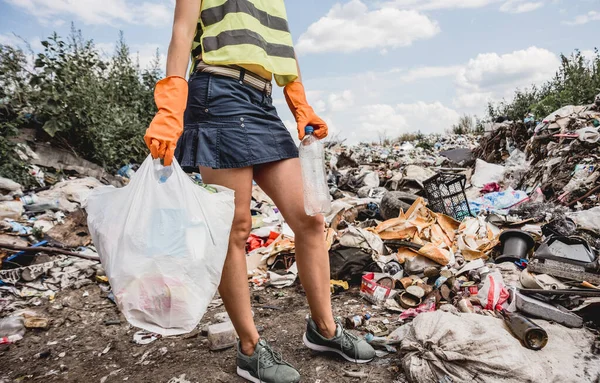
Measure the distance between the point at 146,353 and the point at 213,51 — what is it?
5.26ft

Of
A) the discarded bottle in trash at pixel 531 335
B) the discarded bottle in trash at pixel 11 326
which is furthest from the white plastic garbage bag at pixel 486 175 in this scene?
the discarded bottle in trash at pixel 11 326

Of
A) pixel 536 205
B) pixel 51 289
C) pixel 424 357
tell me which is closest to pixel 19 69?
pixel 51 289

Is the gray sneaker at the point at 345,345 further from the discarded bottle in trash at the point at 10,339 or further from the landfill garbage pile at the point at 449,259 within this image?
the discarded bottle in trash at the point at 10,339

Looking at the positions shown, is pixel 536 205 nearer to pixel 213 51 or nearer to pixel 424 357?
pixel 424 357

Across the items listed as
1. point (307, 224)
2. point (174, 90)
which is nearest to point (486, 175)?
point (307, 224)

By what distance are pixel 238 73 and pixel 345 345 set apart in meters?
1.22

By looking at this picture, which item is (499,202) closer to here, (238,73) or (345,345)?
(345,345)

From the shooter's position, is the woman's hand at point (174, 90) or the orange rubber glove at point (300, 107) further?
the orange rubber glove at point (300, 107)

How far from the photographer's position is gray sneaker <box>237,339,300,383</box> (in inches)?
62.4

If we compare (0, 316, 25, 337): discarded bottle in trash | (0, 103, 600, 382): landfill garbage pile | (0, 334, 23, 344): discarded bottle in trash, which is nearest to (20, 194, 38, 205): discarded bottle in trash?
(0, 103, 600, 382): landfill garbage pile

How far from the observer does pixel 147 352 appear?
2127 mm

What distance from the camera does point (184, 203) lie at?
4.21 ft

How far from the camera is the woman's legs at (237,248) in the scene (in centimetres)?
150

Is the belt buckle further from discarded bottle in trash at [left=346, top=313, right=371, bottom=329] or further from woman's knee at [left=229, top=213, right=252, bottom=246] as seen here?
discarded bottle in trash at [left=346, top=313, right=371, bottom=329]
